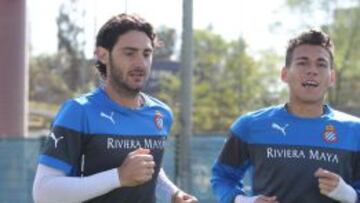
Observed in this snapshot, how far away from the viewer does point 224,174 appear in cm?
443

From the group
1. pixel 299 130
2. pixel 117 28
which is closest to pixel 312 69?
pixel 299 130

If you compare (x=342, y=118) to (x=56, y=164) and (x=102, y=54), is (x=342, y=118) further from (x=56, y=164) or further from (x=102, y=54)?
(x=56, y=164)

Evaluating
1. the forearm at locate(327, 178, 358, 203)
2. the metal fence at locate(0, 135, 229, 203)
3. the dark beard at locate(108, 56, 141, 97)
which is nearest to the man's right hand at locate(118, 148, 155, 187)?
the dark beard at locate(108, 56, 141, 97)

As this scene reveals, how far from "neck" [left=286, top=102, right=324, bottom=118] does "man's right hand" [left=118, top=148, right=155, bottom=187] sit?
94 centimetres

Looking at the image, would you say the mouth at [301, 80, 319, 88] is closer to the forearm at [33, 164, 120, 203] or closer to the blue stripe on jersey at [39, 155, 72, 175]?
the forearm at [33, 164, 120, 203]

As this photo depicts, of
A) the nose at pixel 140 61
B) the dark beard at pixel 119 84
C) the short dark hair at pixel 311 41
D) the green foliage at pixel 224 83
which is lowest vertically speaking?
the green foliage at pixel 224 83

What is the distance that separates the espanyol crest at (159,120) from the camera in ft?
13.8

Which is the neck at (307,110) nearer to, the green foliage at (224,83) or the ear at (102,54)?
the ear at (102,54)

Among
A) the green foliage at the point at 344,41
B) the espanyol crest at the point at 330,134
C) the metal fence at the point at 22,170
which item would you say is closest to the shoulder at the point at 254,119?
the espanyol crest at the point at 330,134

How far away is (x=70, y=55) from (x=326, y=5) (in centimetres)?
1579

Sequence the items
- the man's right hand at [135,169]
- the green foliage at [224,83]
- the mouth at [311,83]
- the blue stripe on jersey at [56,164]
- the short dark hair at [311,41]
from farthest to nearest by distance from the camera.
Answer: the green foliage at [224,83]
the short dark hair at [311,41]
the mouth at [311,83]
the blue stripe on jersey at [56,164]
the man's right hand at [135,169]

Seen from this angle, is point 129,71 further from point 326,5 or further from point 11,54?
point 326,5

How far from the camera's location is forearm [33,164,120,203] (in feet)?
12.2

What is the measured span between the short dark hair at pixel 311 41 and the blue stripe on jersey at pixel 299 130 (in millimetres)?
271
